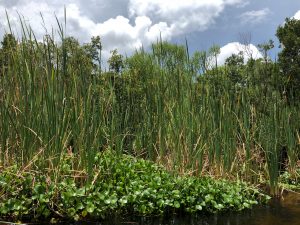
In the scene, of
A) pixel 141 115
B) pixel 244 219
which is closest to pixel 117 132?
pixel 141 115

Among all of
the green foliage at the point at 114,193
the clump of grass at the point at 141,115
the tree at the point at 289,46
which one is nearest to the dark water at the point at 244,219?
the green foliage at the point at 114,193

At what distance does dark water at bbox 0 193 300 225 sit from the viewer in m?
3.61

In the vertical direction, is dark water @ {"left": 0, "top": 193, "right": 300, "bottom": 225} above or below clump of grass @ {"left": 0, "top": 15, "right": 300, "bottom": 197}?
below

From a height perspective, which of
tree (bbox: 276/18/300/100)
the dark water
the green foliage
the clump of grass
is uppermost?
tree (bbox: 276/18/300/100)

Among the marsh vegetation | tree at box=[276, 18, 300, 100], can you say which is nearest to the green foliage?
the marsh vegetation

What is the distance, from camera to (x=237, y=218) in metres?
3.99

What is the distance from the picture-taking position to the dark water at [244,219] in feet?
11.9

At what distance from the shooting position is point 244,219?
396 cm

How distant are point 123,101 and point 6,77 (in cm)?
237

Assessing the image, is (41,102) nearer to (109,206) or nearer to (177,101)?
(109,206)

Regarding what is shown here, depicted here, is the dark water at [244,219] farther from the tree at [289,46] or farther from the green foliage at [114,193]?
the tree at [289,46]

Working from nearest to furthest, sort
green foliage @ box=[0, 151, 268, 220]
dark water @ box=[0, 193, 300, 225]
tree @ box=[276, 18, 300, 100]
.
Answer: green foliage @ box=[0, 151, 268, 220] < dark water @ box=[0, 193, 300, 225] < tree @ box=[276, 18, 300, 100]

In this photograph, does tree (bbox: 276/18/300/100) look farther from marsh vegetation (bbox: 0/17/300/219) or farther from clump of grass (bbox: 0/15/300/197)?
marsh vegetation (bbox: 0/17/300/219)

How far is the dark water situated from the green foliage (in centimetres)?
10
